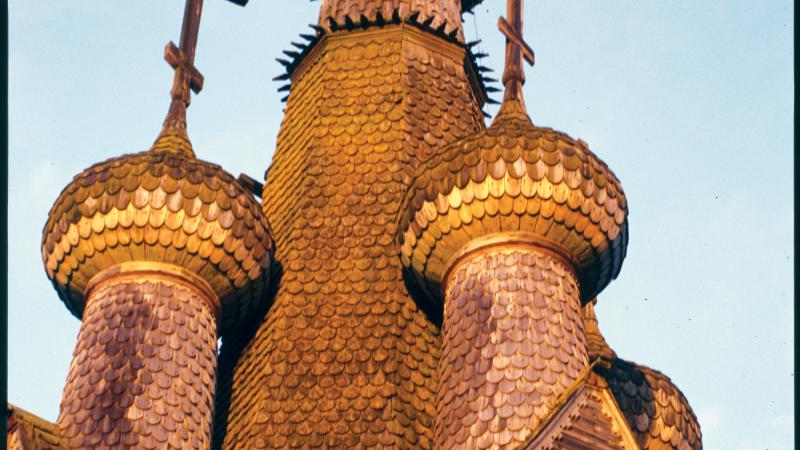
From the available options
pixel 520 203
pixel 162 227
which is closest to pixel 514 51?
pixel 520 203

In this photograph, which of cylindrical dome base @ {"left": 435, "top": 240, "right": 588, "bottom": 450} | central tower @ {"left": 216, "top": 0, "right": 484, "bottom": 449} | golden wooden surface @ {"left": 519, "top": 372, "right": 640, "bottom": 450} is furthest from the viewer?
central tower @ {"left": 216, "top": 0, "right": 484, "bottom": 449}

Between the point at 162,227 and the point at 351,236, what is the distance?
2.37 meters

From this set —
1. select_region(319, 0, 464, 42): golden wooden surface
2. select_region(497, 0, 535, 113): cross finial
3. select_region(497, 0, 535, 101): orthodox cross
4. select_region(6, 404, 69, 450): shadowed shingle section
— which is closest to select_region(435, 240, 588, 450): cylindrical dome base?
select_region(497, 0, 535, 113): cross finial

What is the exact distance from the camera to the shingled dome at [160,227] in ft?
71.1

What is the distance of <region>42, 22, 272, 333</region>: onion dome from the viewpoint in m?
21.7

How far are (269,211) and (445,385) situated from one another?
4664 mm

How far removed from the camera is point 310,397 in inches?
835

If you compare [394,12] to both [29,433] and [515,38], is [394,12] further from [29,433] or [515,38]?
[29,433]

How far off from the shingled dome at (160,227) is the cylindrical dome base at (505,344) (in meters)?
2.08

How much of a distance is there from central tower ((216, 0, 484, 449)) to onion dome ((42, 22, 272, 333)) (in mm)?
646

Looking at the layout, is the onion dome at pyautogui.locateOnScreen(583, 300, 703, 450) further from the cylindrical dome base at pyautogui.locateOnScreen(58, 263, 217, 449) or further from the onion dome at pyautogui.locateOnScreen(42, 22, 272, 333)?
the cylindrical dome base at pyautogui.locateOnScreen(58, 263, 217, 449)

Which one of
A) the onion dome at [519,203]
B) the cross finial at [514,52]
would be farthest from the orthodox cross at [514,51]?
the onion dome at [519,203]

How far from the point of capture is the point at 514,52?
24297 millimetres

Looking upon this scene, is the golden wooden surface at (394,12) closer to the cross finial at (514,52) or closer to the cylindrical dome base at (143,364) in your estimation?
the cross finial at (514,52)
